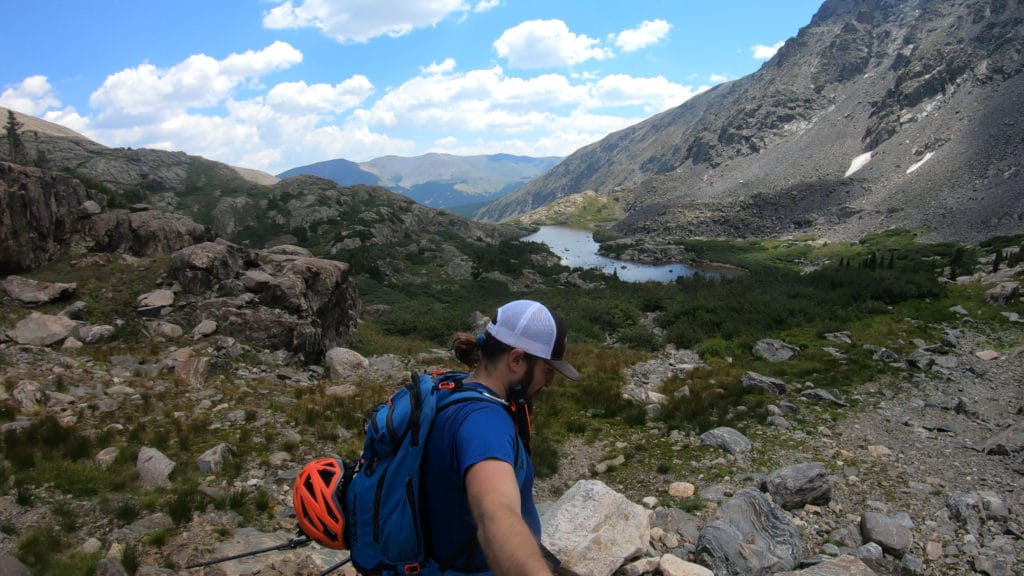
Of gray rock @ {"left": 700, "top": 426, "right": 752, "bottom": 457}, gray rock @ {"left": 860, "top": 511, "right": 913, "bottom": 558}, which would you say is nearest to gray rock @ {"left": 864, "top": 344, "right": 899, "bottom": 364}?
gray rock @ {"left": 700, "top": 426, "right": 752, "bottom": 457}

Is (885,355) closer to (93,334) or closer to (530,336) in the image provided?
(530,336)

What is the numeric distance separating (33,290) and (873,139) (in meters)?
134

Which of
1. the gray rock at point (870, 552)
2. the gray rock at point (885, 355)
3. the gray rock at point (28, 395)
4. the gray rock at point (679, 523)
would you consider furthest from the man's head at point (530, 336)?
the gray rock at point (885, 355)

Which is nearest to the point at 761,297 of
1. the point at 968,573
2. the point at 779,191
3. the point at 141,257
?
the point at 968,573

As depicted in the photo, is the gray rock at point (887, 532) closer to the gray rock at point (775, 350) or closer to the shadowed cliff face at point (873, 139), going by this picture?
the gray rock at point (775, 350)

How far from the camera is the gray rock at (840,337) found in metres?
21.1

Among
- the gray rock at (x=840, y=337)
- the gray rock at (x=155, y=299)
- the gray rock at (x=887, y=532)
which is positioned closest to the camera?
the gray rock at (x=887, y=532)

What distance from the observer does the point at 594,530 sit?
6.37 meters

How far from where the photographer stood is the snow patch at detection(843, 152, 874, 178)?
349 ft

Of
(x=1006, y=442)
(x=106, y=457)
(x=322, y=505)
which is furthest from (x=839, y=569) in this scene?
(x=106, y=457)

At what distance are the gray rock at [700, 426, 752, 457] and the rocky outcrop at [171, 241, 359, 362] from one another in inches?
471

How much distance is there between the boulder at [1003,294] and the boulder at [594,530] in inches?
1107

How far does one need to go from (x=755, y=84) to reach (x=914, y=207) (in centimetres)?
13072

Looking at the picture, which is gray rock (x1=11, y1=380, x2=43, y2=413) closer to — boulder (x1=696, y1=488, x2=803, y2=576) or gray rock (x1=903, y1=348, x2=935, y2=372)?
boulder (x1=696, y1=488, x2=803, y2=576)
